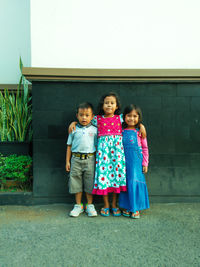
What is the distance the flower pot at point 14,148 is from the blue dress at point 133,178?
173cm

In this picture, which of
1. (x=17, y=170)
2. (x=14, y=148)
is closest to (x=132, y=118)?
(x=17, y=170)

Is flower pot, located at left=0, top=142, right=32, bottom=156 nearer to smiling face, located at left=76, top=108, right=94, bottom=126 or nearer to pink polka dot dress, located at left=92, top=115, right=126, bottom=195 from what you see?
smiling face, located at left=76, top=108, right=94, bottom=126

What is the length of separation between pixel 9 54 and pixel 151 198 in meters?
3.71

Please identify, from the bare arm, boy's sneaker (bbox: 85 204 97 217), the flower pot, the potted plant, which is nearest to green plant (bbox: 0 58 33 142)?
the potted plant

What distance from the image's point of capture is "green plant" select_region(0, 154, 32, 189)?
359 cm

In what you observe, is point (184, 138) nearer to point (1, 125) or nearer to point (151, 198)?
point (151, 198)

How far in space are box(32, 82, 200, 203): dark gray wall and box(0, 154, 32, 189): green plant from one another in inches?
7.8

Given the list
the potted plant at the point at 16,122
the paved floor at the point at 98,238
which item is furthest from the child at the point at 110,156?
the potted plant at the point at 16,122

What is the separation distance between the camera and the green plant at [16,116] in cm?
397

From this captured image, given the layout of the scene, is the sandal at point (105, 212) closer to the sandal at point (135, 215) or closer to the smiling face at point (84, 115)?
the sandal at point (135, 215)

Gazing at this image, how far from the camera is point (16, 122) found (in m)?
4.09

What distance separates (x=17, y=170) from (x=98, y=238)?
1744 millimetres

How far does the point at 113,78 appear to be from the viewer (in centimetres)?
356

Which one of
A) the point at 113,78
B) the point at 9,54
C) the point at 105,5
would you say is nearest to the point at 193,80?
the point at 113,78
